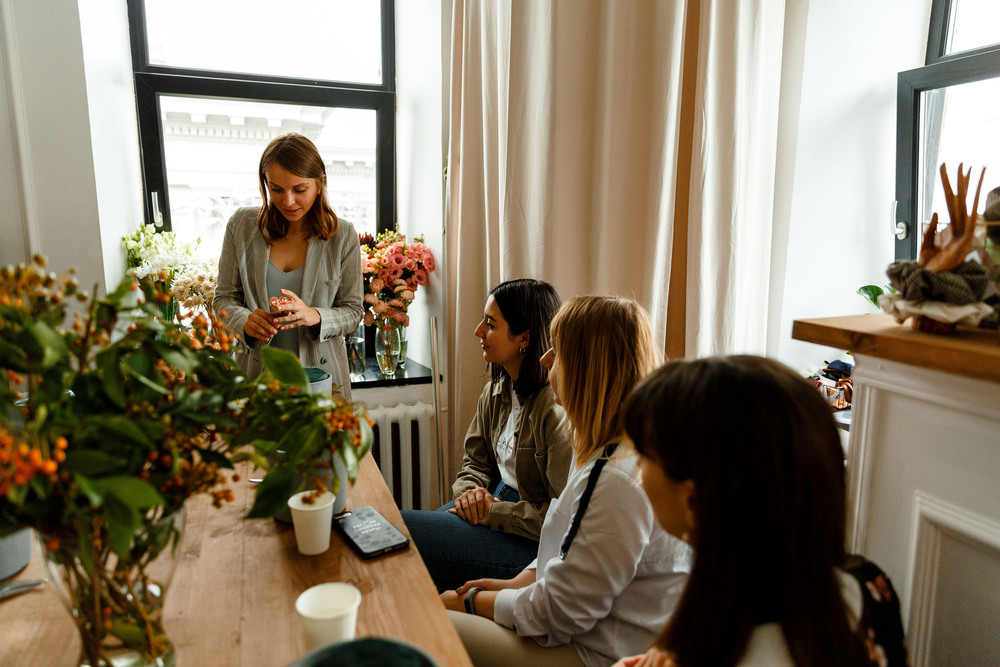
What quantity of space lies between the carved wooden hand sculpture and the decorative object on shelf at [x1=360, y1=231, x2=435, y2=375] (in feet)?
Result: 6.21

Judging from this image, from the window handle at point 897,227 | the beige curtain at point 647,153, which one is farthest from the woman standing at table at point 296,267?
the window handle at point 897,227

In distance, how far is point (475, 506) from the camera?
5.53ft

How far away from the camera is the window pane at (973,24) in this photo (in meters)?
1.88

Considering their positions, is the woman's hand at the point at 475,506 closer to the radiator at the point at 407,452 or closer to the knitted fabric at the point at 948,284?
the radiator at the point at 407,452

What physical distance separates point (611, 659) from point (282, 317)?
1359mm

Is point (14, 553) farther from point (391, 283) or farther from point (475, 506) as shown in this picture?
point (391, 283)

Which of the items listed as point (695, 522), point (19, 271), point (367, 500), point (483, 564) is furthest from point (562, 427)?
point (19, 271)

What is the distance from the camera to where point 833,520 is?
700 millimetres

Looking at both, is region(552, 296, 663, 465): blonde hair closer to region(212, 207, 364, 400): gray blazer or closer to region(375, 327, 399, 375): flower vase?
region(212, 207, 364, 400): gray blazer

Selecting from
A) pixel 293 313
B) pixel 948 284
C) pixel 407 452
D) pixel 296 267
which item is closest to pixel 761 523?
pixel 948 284

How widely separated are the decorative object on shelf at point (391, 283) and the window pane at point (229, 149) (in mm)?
318

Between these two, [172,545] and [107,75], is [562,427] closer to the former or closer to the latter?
[172,545]

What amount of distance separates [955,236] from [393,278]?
1.96 m


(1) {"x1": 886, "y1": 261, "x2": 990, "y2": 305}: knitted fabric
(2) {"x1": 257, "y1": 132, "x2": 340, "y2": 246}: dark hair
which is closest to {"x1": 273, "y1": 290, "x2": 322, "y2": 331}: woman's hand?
(2) {"x1": 257, "y1": 132, "x2": 340, "y2": 246}: dark hair
